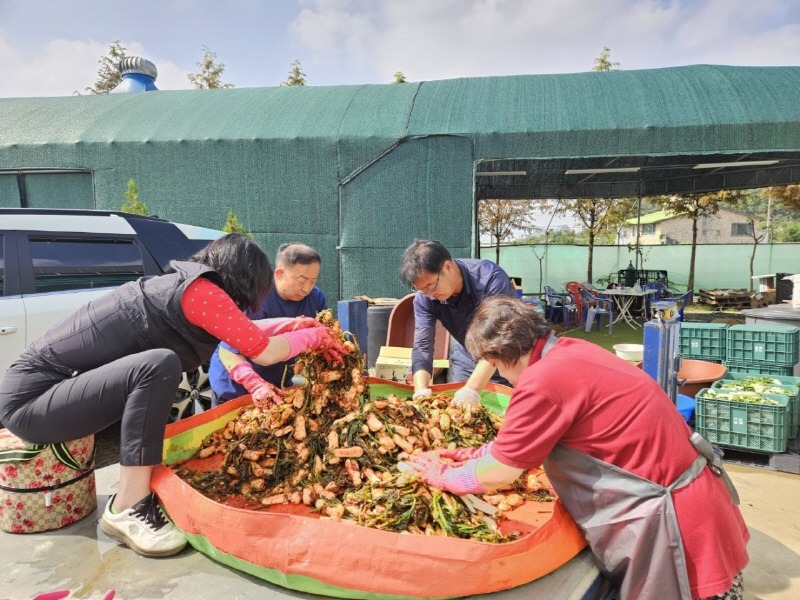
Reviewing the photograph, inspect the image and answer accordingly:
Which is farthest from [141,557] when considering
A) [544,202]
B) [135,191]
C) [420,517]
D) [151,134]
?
[544,202]

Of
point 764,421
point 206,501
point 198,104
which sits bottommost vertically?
point 764,421

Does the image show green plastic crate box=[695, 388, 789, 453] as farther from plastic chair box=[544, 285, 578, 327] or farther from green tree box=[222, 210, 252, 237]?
plastic chair box=[544, 285, 578, 327]

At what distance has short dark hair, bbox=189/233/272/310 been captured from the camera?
204cm

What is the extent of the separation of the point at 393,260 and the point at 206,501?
705cm

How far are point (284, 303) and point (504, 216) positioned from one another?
1911 centimetres

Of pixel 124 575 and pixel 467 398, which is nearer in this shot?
pixel 124 575

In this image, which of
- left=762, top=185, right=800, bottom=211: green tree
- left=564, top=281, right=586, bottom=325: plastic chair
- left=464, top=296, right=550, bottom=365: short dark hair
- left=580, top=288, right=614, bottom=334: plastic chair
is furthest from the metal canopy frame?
left=464, top=296, right=550, bottom=365: short dark hair

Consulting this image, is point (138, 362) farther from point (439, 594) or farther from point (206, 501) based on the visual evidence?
point (439, 594)

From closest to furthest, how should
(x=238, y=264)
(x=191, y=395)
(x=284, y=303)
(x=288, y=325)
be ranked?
(x=238, y=264), (x=288, y=325), (x=284, y=303), (x=191, y=395)

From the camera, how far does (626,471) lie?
5.37 feet

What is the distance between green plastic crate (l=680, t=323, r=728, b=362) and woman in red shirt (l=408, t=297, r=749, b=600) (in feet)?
14.1

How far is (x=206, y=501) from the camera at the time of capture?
1710 mm

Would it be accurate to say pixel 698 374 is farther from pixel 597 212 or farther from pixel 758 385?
pixel 597 212

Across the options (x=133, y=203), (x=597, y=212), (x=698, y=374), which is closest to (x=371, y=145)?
(x=133, y=203)
